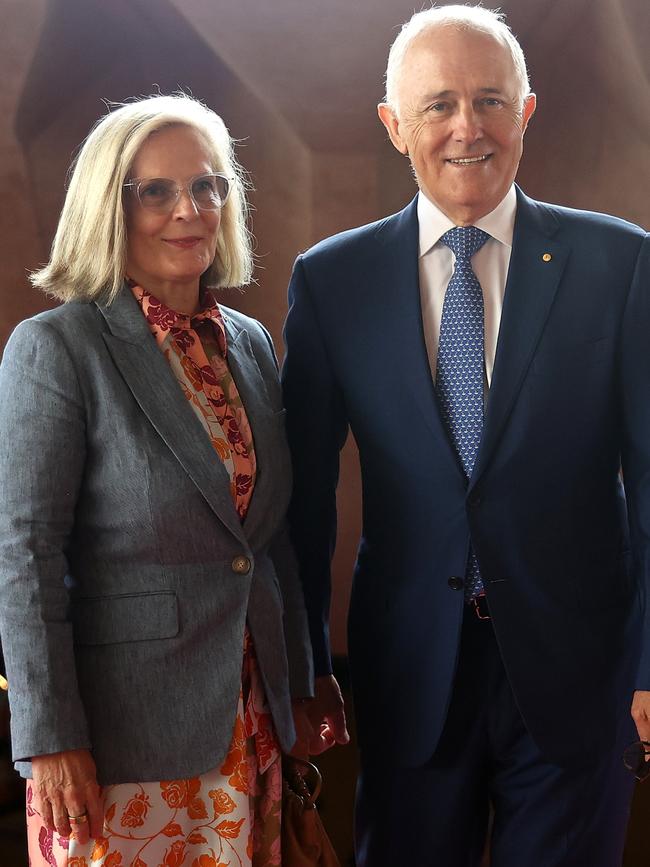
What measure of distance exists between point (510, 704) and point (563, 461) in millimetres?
461

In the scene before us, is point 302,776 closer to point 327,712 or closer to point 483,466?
point 327,712

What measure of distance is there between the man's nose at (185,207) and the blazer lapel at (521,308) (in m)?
0.56

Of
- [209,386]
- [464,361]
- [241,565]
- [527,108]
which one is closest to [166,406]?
[209,386]

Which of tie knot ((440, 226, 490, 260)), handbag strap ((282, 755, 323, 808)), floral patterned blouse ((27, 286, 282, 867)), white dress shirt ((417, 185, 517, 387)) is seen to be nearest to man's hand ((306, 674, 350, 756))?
handbag strap ((282, 755, 323, 808))

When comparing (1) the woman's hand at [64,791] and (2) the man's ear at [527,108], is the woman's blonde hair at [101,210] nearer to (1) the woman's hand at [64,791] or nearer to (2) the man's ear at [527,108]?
(2) the man's ear at [527,108]

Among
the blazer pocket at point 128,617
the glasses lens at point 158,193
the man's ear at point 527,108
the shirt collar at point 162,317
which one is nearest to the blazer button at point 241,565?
the blazer pocket at point 128,617

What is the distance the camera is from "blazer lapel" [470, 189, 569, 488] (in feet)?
5.87

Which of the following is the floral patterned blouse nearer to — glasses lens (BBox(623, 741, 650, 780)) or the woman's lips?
the woman's lips

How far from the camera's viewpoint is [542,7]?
3.40 m

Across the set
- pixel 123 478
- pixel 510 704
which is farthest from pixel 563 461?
pixel 123 478

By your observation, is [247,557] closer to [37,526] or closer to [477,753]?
[37,526]

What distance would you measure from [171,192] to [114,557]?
2.00 feet

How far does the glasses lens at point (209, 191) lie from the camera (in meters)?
1.78

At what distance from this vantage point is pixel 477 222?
190cm
